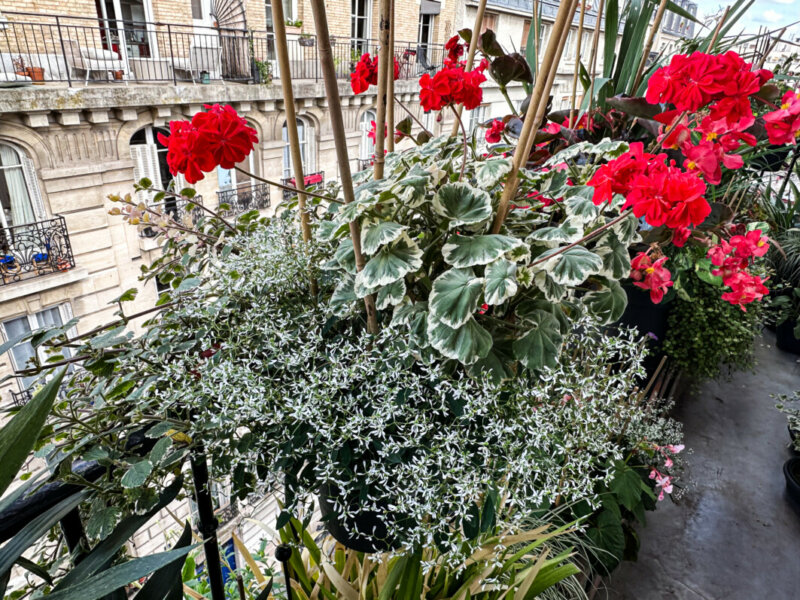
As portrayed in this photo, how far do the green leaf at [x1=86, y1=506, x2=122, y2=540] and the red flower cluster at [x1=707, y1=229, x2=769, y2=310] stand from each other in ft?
3.64

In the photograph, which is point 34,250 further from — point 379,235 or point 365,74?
point 379,235

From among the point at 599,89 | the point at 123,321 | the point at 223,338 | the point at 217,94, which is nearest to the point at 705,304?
the point at 599,89

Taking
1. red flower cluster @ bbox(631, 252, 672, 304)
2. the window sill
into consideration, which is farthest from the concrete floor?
the window sill

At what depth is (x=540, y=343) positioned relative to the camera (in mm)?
704

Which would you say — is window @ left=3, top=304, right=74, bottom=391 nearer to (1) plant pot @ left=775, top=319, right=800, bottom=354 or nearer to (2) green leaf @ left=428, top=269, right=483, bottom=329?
(2) green leaf @ left=428, top=269, right=483, bottom=329

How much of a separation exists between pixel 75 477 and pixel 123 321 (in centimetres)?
26

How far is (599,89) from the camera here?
4.23 feet

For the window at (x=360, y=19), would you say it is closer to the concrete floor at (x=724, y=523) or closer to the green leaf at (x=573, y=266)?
the concrete floor at (x=724, y=523)

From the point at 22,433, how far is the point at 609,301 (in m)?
0.77

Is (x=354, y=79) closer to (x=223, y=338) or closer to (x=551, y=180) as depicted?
(x=551, y=180)

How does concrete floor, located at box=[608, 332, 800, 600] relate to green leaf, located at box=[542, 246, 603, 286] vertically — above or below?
below

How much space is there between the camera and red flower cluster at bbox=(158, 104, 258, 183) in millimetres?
688

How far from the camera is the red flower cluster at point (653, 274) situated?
0.94m

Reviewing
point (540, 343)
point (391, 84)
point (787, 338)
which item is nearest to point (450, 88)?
point (391, 84)
